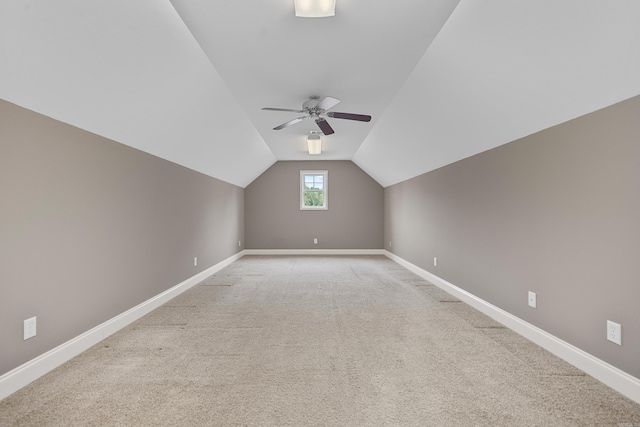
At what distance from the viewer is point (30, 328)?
6.46 ft

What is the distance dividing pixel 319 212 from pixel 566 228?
6146 mm

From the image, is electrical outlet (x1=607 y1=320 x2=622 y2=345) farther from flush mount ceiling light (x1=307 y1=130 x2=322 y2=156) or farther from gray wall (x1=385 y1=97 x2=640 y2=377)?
flush mount ceiling light (x1=307 y1=130 x2=322 y2=156)

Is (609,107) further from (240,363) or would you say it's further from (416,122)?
(240,363)

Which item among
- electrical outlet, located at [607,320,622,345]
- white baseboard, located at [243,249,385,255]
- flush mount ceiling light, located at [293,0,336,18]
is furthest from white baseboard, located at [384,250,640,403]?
white baseboard, located at [243,249,385,255]

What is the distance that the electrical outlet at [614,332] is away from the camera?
6.07 ft

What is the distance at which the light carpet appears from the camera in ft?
5.32

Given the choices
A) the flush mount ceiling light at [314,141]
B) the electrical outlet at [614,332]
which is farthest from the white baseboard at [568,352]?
the flush mount ceiling light at [314,141]

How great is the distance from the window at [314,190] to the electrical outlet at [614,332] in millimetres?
6451

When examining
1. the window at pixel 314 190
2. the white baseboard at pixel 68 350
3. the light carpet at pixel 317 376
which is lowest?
the light carpet at pixel 317 376

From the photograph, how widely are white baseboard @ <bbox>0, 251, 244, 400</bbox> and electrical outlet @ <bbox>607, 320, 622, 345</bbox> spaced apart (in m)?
3.68

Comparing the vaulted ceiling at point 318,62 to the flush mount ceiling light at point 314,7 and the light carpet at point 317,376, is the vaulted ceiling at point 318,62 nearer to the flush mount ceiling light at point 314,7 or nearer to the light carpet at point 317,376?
the flush mount ceiling light at point 314,7

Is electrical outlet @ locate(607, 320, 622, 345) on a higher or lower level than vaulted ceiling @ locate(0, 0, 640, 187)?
lower

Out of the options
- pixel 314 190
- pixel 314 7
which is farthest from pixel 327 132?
pixel 314 190

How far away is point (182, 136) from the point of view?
366 centimetres
